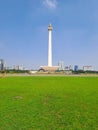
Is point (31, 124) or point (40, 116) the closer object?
point (31, 124)

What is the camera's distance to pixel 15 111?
37.6 feet

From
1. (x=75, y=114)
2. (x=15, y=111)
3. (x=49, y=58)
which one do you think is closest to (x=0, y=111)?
(x=15, y=111)

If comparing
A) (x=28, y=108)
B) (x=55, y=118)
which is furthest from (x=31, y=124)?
(x=28, y=108)

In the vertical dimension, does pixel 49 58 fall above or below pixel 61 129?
above

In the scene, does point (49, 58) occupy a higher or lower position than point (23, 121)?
higher

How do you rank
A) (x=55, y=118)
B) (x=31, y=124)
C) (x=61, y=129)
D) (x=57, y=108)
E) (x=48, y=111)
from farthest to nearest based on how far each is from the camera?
(x=57, y=108) → (x=48, y=111) → (x=55, y=118) → (x=31, y=124) → (x=61, y=129)

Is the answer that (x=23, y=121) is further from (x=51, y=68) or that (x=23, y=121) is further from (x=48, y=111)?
(x=51, y=68)

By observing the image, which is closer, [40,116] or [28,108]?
[40,116]

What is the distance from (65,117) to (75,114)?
2.54 ft

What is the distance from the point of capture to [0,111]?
11352 mm

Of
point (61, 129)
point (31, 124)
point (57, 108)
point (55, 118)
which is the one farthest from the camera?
point (57, 108)

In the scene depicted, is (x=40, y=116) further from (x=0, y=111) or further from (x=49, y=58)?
(x=49, y=58)

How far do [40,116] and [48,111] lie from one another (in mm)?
1292

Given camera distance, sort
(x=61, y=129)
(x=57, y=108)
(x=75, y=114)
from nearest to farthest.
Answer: (x=61, y=129)
(x=75, y=114)
(x=57, y=108)
